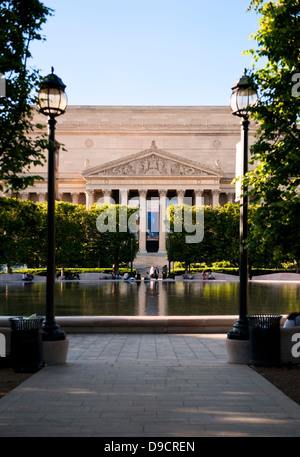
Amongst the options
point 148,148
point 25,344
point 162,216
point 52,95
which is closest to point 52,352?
point 25,344

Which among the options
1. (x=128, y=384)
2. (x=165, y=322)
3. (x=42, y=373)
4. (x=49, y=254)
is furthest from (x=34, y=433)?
(x=165, y=322)

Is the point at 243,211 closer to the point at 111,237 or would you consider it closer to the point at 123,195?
the point at 111,237

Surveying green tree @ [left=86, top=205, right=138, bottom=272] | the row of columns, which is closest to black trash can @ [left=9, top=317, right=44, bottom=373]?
green tree @ [left=86, top=205, right=138, bottom=272]

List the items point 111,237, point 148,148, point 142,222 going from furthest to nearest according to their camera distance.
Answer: point 148,148
point 142,222
point 111,237

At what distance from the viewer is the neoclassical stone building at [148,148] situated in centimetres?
8762

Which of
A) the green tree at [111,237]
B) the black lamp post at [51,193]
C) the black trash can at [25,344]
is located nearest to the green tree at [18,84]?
the black lamp post at [51,193]

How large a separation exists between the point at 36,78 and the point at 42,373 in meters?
6.19

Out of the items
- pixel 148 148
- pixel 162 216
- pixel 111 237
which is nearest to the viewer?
pixel 111 237

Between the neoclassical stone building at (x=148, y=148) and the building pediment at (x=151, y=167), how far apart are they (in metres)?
0.18

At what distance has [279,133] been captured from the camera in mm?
9836

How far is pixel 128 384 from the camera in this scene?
9.04m

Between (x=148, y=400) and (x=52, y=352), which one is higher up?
(x=52, y=352)

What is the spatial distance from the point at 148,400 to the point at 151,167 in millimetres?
80475
